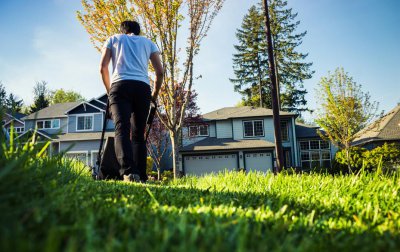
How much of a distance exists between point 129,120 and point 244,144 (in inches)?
926

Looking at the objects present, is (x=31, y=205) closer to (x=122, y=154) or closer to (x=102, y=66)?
(x=122, y=154)

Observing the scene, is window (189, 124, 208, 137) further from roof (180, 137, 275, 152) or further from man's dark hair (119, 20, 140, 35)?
man's dark hair (119, 20, 140, 35)

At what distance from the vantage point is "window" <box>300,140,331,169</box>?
30375 mm

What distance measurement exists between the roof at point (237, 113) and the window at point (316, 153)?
15.2ft

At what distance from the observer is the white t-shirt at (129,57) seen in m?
3.94

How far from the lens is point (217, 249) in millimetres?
743

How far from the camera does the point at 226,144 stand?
88.6 feet

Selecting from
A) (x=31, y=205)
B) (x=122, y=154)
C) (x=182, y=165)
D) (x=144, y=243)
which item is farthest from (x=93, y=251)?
(x=182, y=165)

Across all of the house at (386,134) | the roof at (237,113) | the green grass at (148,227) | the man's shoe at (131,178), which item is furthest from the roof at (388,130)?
the green grass at (148,227)

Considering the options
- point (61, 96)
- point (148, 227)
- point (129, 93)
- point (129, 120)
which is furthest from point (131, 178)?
point (61, 96)

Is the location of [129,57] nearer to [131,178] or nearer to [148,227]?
[131,178]

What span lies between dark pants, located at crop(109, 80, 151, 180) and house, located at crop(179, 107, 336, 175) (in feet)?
73.1

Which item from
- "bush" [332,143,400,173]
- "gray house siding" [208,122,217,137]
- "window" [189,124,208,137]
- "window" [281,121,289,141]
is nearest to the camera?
"bush" [332,143,400,173]

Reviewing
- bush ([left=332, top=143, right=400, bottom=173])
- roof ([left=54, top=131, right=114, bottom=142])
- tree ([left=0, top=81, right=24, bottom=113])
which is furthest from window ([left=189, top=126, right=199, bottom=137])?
tree ([left=0, top=81, right=24, bottom=113])
